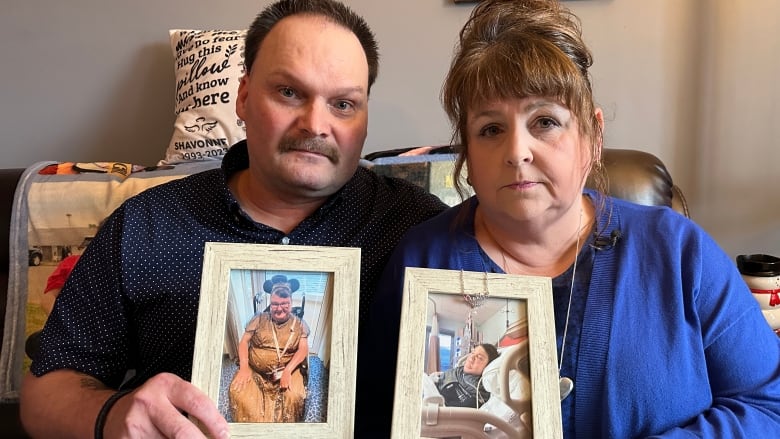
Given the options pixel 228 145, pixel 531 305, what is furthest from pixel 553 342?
pixel 228 145

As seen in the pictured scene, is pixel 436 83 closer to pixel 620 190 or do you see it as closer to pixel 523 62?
pixel 620 190

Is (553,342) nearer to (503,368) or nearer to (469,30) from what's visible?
(503,368)

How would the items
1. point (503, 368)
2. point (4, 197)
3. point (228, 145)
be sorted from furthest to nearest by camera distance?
point (228, 145)
point (4, 197)
point (503, 368)

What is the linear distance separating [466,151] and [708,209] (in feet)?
4.28

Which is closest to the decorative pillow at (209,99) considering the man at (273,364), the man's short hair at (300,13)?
the man's short hair at (300,13)

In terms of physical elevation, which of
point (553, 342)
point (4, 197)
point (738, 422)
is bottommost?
point (738, 422)

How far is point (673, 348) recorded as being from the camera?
2.87ft

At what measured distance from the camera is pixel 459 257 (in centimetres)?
100

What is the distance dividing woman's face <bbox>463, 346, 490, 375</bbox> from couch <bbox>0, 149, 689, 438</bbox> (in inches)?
33.7

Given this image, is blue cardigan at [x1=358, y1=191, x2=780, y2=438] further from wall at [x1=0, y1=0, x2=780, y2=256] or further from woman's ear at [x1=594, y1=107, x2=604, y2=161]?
wall at [x1=0, y1=0, x2=780, y2=256]

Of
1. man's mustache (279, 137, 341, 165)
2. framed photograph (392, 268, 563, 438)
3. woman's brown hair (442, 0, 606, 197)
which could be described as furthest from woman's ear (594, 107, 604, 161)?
man's mustache (279, 137, 341, 165)

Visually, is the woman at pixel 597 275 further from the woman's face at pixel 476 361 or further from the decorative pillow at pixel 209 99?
the decorative pillow at pixel 209 99

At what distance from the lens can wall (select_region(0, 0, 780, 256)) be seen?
1.84m

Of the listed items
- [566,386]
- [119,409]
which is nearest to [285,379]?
[119,409]
